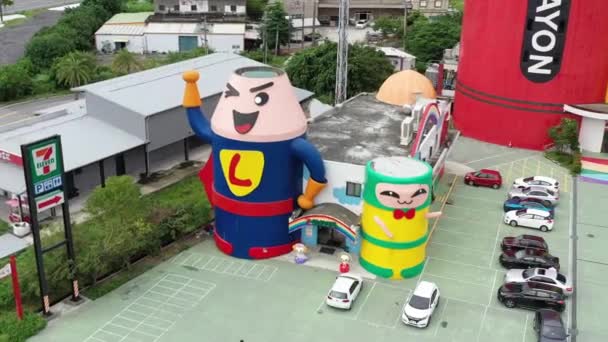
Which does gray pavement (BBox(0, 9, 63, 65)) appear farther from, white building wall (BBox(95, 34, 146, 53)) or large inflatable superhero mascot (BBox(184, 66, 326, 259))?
large inflatable superhero mascot (BBox(184, 66, 326, 259))

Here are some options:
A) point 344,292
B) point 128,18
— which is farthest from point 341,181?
point 128,18

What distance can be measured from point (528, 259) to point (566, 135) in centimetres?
2179

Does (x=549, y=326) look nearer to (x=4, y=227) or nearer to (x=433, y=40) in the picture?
(x=4, y=227)

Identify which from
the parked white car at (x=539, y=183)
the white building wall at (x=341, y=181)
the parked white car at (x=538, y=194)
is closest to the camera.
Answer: the white building wall at (x=341, y=181)

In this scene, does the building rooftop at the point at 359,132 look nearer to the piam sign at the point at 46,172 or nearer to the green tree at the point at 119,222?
the green tree at the point at 119,222

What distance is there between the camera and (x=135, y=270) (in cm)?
3853

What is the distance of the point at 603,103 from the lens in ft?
192

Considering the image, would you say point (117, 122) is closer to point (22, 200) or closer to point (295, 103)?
point (22, 200)

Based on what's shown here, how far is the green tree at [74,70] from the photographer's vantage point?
78062 millimetres

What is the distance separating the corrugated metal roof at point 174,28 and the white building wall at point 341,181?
64508 mm

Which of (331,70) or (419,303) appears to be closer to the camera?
(419,303)

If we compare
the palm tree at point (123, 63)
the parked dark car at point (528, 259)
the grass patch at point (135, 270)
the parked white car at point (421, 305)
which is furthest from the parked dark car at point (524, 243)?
the palm tree at point (123, 63)

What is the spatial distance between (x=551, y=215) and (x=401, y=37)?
7123cm

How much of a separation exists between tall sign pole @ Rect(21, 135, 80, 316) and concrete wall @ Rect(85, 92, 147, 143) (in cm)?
1829
